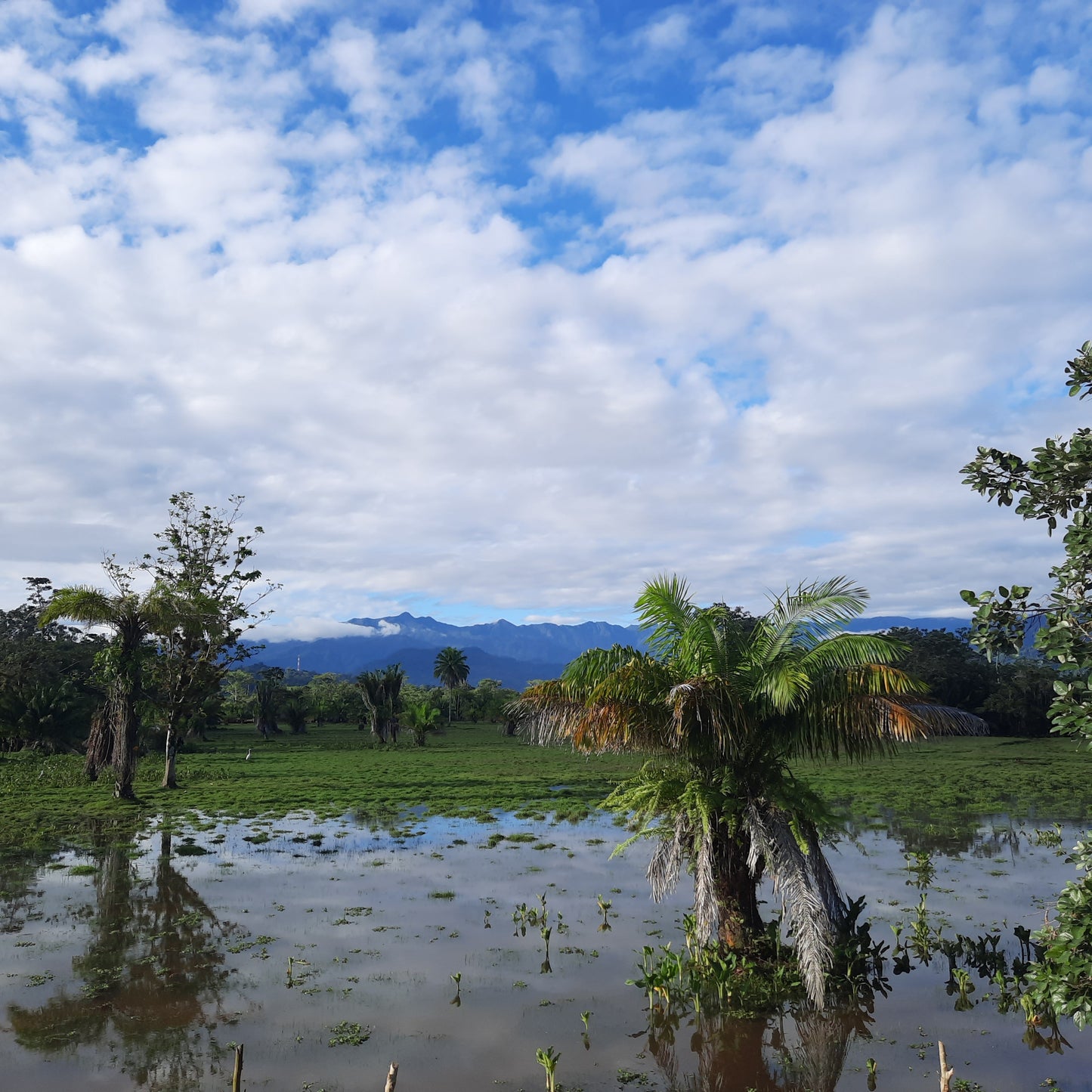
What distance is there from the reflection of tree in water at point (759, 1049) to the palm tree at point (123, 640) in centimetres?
2122

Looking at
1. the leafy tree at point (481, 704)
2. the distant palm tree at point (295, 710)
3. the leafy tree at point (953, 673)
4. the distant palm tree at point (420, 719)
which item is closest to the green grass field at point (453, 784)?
the distant palm tree at point (420, 719)

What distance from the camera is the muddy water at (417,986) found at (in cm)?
789

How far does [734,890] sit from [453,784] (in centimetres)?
2284

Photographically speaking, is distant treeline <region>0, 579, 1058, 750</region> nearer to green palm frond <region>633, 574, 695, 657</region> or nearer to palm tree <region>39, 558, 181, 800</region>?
palm tree <region>39, 558, 181, 800</region>

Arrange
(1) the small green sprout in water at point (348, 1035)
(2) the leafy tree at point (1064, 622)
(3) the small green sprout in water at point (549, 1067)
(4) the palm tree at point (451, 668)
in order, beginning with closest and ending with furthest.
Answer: (2) the leafy tree at point (1064, 622), (3) the small green sprout in water at point (549, 1067), (1) the small green sprout in water at point (348, 1035), (4) the palm tree at point (451, 668)

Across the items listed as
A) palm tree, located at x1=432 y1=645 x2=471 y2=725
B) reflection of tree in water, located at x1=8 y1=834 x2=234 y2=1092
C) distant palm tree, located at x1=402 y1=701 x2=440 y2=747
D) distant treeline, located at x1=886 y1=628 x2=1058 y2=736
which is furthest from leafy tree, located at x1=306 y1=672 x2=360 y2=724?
reflection of tree in water, located at x1=8 y1=834 x2=234 y2=1092

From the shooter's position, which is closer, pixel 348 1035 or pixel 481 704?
pixel 348 1035

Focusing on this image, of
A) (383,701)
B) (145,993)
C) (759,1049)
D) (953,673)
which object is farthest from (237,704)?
(759,1049)

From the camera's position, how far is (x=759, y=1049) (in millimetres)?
8320

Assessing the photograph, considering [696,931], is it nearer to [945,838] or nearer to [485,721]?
[945,838]

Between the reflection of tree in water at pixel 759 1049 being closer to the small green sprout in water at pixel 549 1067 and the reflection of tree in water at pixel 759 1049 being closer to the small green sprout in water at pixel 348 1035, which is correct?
the small green sprout in water at pixel 549 1067

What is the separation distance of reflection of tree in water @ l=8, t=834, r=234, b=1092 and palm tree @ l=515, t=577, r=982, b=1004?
5347mm

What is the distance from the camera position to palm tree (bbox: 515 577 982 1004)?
9445 mm

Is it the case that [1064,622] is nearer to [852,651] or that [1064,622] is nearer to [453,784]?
[852,651]
